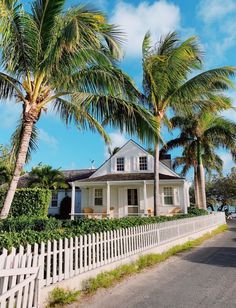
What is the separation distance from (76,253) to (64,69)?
6263 mm

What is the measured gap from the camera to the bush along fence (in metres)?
3.98

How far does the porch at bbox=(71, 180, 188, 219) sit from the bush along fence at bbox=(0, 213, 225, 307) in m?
13.3

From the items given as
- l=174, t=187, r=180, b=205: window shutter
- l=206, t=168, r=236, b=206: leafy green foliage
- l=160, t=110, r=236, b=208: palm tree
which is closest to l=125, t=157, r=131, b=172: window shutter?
l=160, t=110, r=236, b=208: palm tree

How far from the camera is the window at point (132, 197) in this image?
82.4 feet

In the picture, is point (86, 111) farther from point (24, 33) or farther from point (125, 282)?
point (125, 282)

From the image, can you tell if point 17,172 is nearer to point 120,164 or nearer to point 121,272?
point 121,272

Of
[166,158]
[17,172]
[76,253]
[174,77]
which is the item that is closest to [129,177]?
[166,158]

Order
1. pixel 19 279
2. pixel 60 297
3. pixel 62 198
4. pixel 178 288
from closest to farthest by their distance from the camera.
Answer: pixel 19 279
pixel 60 297
pixel 178 288
pixel 62 198

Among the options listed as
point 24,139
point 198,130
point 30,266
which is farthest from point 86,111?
point 198,130

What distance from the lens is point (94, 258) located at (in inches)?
251

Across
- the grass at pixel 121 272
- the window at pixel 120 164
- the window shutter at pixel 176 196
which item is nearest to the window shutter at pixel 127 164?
the window at pixel 120 164

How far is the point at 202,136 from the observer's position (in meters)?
23.2

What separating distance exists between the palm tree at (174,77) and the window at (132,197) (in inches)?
417

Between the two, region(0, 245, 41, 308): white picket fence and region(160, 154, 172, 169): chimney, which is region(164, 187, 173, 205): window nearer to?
region(160, 154, 172, 169): chimney
